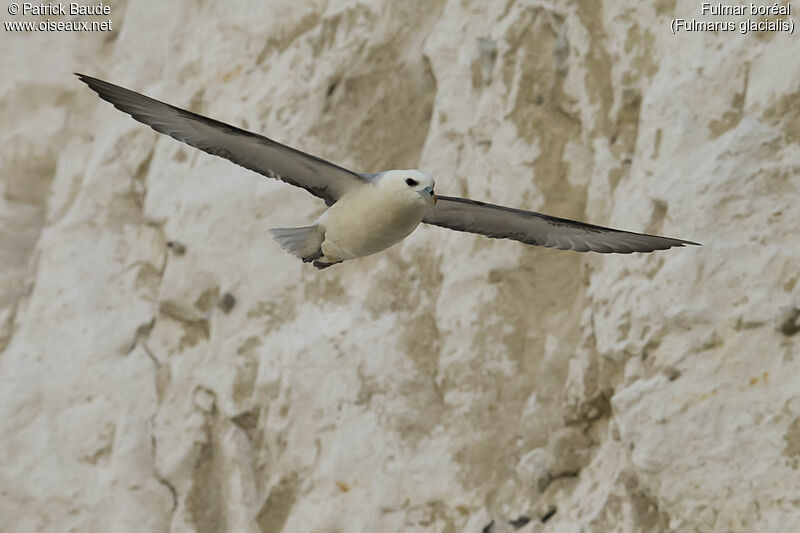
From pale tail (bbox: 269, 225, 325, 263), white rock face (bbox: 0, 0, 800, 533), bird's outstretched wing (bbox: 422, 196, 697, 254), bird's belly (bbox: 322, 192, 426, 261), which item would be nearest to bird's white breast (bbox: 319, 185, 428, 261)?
bird's belly (bbox: 322, 192, 426, 261)

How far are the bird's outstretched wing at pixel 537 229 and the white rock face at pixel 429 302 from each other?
0.64m

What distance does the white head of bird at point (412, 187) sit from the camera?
442 cm

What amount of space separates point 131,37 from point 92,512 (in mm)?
4385

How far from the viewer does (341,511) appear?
22.6 feet

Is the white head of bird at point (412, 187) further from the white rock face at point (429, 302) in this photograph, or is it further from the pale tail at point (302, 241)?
the white rock face at point (429, 302)

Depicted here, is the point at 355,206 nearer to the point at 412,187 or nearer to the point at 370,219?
the point at 370,219

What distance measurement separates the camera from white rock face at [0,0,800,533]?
5.64 metres

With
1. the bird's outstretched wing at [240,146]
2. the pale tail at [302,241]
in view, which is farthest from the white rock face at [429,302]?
the bird's outstretched wing at [240,146]

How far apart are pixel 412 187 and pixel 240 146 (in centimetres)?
94

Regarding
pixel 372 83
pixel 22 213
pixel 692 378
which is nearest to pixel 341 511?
pixel 692 378

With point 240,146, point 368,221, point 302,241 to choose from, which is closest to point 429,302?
point 302,241

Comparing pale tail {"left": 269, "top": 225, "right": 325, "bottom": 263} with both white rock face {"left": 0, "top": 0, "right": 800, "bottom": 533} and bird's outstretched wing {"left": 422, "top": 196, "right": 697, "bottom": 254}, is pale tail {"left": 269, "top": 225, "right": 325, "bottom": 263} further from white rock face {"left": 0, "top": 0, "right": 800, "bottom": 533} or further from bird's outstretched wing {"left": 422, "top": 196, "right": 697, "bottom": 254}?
white rock face {"left": 0, "top": 0, "right": 800, "bottom": 533}

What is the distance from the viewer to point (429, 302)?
706cm

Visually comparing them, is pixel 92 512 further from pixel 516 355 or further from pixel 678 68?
pixel 678 68
